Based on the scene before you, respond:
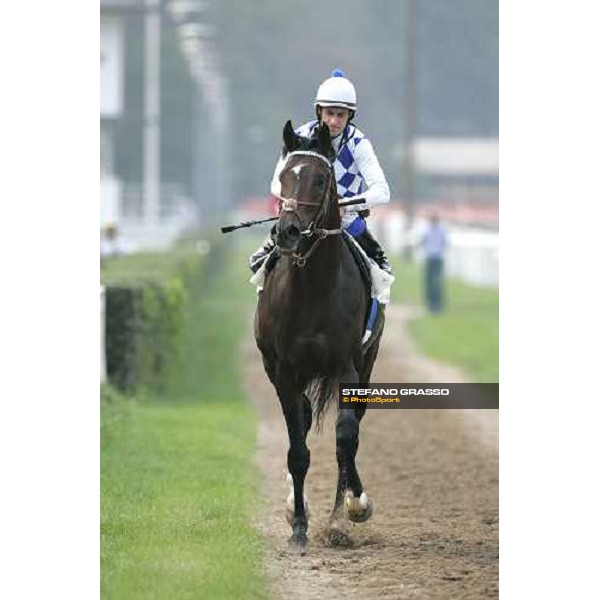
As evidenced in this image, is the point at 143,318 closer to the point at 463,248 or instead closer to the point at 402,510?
the point at 402,510

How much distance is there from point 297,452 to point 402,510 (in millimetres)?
1392

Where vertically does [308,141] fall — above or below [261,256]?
above

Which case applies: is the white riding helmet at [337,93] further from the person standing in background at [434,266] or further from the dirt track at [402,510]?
the person standing in background at [434,266]

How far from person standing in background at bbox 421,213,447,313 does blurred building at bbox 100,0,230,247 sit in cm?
287

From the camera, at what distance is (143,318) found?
46.8 feet

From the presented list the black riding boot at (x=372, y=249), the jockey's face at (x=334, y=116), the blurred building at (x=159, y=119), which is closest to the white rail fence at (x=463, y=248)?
the blurred building at (x=159, y=119)

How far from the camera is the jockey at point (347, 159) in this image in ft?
28.8

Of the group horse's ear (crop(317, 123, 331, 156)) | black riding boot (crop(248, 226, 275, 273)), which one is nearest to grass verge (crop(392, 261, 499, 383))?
black riding boot (crop(248, 226, 275, 273))

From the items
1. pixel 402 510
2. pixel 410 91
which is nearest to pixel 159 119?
pixel 410 91

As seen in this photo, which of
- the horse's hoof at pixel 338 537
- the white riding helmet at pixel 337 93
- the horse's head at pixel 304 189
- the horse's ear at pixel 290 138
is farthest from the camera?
the horse's hoof at pixel 338 537

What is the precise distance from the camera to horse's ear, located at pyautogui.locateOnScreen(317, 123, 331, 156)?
8.52 m

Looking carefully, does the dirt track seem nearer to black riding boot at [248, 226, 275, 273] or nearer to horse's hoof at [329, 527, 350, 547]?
horse's hoof at [329, 527, 350, 547]
